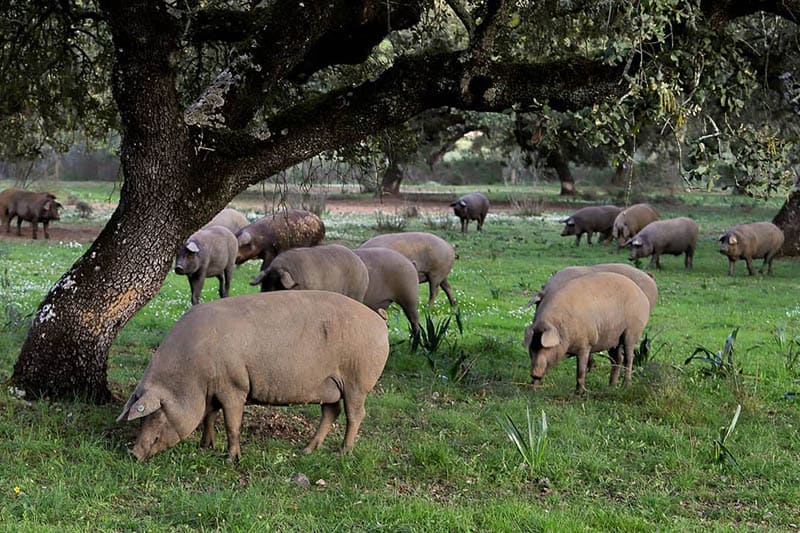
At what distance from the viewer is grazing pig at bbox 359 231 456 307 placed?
13.5 meters

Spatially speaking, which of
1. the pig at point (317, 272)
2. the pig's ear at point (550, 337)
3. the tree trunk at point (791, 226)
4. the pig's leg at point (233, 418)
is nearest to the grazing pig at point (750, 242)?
the tree trunk at point (791, 226)

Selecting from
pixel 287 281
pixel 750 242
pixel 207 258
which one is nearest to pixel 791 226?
pixel 750 242

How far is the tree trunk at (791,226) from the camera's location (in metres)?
21.5

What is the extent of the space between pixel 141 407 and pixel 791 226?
19.6m

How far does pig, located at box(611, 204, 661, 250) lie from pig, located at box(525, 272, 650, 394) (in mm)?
15350

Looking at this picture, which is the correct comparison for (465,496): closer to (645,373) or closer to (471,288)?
(645,373)

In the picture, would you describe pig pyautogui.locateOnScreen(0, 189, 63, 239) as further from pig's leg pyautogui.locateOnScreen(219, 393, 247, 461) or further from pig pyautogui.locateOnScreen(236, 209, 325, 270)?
pig's leg pyautogui.locateOnScreen(219, 393, 247, 461)

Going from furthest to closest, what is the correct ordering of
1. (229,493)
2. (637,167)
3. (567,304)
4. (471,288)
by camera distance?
(637,167)
(471,288)
(567,304)
(229,493)

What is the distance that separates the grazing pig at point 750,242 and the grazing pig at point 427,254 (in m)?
7.98

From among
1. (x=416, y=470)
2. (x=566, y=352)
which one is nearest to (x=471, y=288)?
(x=566, y=352)

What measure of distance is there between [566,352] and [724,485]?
247 centimetres

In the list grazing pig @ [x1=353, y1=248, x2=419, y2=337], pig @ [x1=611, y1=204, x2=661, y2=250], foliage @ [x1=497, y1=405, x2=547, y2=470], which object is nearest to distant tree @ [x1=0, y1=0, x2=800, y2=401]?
foliage @ [x1=497, y1=405, x2=547, y2=470]

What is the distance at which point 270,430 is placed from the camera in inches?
273

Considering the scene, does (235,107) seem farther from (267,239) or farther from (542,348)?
(267,239)
